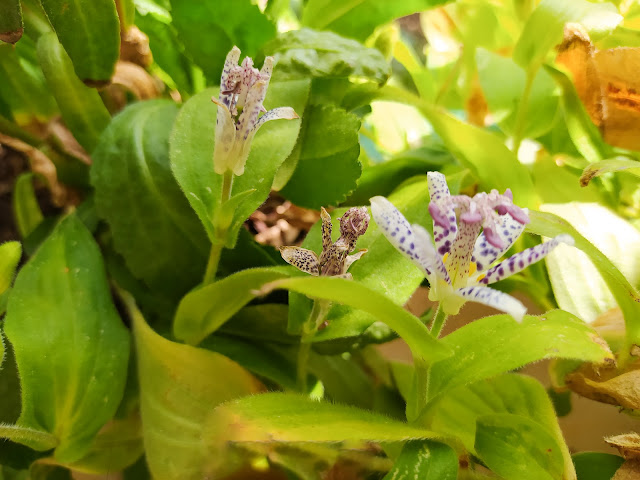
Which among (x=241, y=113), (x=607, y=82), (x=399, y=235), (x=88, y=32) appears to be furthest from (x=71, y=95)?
(x=607, y=82)

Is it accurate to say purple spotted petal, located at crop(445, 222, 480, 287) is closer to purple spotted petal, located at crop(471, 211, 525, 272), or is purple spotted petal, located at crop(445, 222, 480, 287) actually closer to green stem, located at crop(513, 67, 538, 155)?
purple spotted petal, located at crop(471, 211, 525, 272)

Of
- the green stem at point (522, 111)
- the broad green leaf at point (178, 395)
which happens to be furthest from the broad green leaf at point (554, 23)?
the broad green leaf at point (178, 395)

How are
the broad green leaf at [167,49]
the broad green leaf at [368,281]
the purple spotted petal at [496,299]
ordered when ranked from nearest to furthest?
the purple spotted petal at [496,299] → the broad green leaf at [368,281] → the broad green leaf at [167,49]

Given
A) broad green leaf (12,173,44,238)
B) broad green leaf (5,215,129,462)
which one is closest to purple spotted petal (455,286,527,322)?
broad green leaf (5,215,129,462)

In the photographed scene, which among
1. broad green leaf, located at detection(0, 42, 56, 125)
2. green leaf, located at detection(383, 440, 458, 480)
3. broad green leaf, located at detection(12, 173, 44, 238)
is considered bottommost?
green leaf, located at detection(383, 440, 458, 480)

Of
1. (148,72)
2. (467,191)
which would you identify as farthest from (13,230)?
(467,191)

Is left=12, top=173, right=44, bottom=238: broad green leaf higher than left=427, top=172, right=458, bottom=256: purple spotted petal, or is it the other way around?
left=427, top=172, right=458, bottom=256: purple spotted petal

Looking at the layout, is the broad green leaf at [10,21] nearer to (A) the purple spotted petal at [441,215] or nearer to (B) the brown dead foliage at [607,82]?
(A) the purple spotted petal at [441,215]
